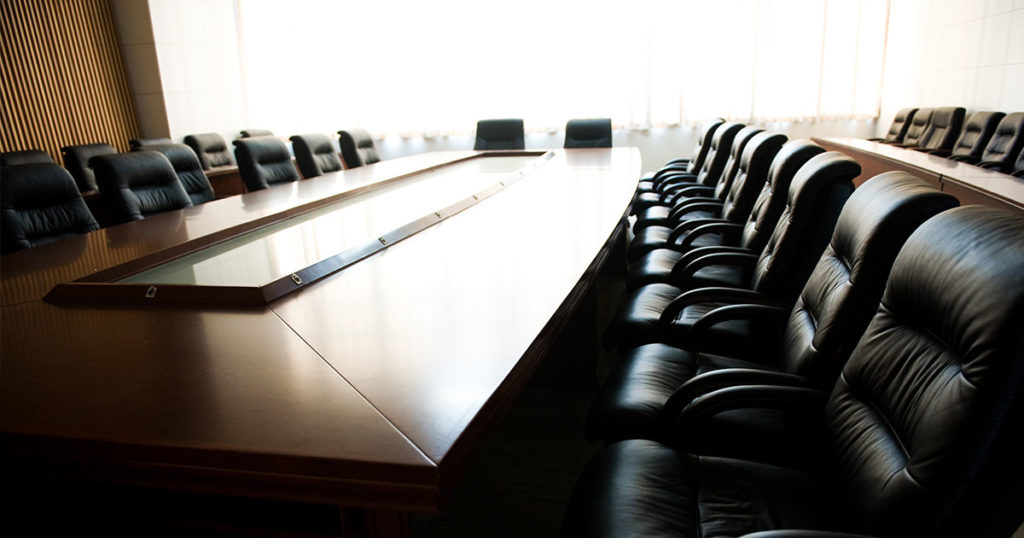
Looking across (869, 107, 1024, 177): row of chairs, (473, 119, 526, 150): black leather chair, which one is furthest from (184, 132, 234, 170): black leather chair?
(869, 107, 1024, 177): row of chairs

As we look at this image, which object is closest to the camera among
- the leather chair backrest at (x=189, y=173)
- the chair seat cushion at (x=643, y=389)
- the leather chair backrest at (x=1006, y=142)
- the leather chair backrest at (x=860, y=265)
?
the leather chair backrest at (x=860, y=265)

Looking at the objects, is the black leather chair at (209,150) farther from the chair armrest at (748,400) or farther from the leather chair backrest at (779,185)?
the chair armrest at (748,400)

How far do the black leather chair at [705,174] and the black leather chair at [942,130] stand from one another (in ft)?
7.25

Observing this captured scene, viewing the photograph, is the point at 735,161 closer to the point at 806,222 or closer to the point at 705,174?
the point at 705,174

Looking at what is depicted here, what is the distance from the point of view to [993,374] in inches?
33.0

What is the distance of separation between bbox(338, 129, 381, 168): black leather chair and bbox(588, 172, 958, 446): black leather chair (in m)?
4.01

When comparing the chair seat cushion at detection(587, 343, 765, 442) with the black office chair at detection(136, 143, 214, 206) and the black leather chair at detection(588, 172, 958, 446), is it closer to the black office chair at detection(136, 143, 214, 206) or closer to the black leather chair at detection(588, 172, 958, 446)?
the black leather chair at detection(588, 172, 958, 446)

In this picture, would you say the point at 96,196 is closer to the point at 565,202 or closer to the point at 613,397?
the point at 565,202

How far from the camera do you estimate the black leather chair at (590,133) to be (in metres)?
6.03

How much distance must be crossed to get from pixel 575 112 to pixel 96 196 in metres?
4.95

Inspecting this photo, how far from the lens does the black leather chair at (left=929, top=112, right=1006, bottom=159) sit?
4832 mm

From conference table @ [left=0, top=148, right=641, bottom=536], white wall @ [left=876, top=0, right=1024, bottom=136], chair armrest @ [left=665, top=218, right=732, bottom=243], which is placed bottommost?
chair armrest @ [left=665, top=218, right=732, bottom=243]

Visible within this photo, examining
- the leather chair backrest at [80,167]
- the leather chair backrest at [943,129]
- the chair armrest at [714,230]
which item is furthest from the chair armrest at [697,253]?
the leather chair backrest at [80,167]

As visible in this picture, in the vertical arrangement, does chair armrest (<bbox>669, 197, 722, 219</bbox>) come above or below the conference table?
below
